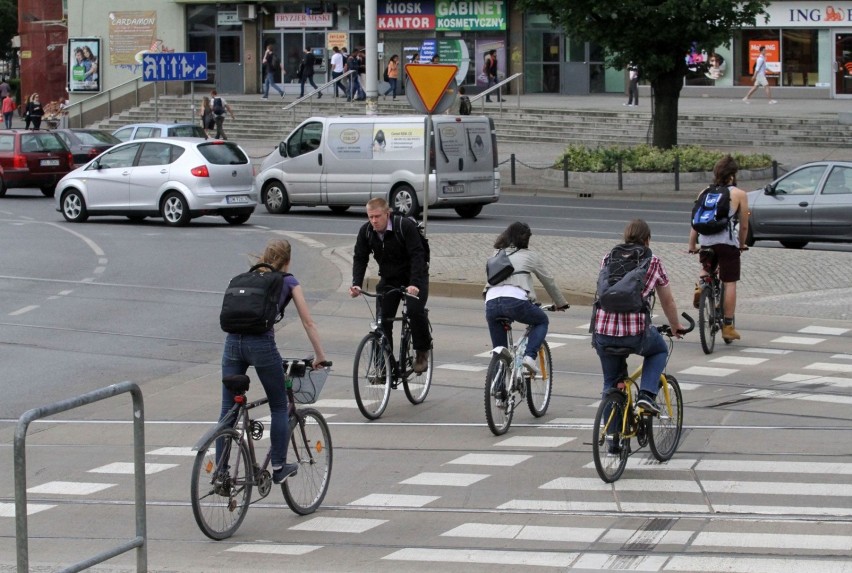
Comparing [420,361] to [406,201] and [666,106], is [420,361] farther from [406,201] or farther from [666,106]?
[666,106]

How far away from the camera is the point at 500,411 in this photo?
10.4 m

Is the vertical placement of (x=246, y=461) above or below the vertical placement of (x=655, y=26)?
below

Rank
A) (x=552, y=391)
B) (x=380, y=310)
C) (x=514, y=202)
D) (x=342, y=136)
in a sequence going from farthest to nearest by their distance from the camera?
(x=514, y=202) < (x=342, y=136) < (x=552, y=391) < (x=380, y=310)

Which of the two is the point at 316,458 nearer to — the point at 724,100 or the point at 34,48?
the point at 724,100

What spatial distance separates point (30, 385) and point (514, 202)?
67.0 ft

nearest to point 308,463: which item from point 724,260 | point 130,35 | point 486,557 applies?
point 486,557

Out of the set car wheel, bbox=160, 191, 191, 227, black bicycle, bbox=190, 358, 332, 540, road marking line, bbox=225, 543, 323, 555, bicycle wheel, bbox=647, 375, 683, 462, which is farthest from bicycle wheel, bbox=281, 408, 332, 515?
car wheel, bbox=160, 191, 191, 227

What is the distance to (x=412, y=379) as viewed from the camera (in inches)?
456

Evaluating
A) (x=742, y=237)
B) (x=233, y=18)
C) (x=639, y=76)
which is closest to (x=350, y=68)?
(x=233, y=18)

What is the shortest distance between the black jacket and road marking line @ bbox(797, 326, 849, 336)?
17.6ft

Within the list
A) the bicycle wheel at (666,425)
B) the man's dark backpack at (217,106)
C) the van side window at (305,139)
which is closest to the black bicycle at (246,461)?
the bicycle wheel at (666,425)

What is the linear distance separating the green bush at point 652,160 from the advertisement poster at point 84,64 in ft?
96.9

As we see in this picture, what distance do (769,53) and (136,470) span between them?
150ft

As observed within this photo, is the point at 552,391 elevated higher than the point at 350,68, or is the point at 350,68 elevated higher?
the point at 350,68
